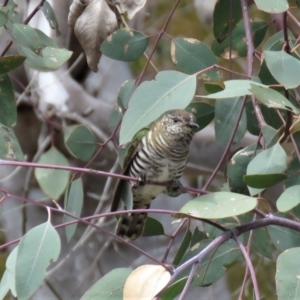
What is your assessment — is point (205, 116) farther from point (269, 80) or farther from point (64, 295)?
point (64, 295)

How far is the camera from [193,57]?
1.30 m

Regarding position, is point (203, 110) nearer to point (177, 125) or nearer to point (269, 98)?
point (177, 125)

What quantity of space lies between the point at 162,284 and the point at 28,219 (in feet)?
6.80

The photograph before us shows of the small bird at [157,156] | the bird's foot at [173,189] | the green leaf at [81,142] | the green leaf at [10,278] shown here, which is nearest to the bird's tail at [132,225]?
the small bird at [157,156]

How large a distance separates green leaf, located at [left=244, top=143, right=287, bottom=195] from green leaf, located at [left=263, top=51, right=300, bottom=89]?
97mm

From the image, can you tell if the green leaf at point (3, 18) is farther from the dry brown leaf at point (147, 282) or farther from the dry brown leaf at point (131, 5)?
the dry brown leaf at point (147, 282)

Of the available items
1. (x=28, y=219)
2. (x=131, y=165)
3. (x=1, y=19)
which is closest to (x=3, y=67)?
(x=1, y=19)

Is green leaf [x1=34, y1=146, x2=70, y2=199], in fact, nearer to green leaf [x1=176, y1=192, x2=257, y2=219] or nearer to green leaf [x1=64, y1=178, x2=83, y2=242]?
green leaf [x1=64, y1=178, x2=83, y2=242]

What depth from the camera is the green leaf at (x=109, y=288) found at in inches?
36.3

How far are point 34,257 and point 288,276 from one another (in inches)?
13.9

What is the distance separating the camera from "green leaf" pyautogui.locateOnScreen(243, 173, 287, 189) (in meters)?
0.89

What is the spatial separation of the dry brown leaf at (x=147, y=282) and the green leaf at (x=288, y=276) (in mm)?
152

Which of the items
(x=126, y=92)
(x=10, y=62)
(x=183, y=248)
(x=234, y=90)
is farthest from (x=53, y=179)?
(x=234, y=90)

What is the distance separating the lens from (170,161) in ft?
5.32
